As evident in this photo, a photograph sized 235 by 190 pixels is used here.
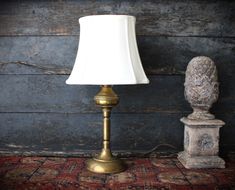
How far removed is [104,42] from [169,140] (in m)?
0.58

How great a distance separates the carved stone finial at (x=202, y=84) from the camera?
1114 mm

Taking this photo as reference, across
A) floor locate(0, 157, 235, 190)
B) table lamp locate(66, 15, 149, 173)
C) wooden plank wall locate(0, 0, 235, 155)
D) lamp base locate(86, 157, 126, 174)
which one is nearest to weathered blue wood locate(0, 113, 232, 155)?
wooden plank wall locate(0, 0, 235, 155)

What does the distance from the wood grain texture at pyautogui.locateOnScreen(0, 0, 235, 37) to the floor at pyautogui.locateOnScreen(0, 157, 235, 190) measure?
57 cm

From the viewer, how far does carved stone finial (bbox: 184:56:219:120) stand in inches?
43.9

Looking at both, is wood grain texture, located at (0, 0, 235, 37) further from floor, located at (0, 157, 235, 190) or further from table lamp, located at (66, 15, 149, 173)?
floor, located at (0, 157, 235, 190)

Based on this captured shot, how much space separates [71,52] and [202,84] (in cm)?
58

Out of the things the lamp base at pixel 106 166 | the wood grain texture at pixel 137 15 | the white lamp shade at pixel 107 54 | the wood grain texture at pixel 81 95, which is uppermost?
the wood grain texture at pixel 137 15

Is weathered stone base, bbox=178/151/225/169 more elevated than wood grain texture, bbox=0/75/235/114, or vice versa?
wood grain texture, bbox=0/75/235/114

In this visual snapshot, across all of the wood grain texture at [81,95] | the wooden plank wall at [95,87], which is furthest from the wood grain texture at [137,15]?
the wood grain texture at [81,95]

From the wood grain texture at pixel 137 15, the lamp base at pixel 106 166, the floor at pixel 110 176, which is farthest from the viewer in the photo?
the wood grain texture at pixel 137 15

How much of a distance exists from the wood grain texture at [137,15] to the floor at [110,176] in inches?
22.2

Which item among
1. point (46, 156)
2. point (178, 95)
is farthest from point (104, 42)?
point (46, 156)

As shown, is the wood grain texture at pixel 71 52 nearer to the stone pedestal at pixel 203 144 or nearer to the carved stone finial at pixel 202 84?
the carved stone finial at pixel 202 84

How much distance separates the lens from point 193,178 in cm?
100
